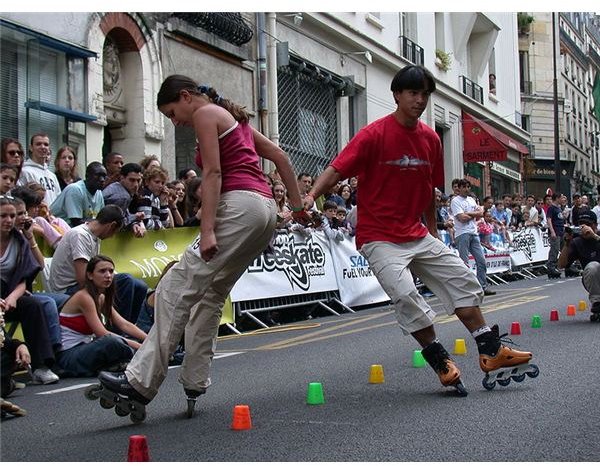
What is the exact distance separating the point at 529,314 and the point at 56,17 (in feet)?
26.2

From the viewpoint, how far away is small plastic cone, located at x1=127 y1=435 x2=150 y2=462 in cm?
431

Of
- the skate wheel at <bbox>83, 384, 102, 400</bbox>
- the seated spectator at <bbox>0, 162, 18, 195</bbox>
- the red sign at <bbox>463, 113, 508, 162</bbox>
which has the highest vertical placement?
the red sign at <bbox>463, 113, 508, 162</bbox>

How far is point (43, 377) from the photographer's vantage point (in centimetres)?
765

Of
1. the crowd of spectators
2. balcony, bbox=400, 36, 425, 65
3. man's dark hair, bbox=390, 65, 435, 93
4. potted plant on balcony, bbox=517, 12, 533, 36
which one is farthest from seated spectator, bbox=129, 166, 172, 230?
potted plant on balcony, bbox=517, 12, 533, 36

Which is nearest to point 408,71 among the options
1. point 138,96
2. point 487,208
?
point 138,96

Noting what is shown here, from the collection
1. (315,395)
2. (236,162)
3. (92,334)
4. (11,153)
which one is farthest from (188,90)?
(11,153)

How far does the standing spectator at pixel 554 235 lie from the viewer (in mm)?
22191

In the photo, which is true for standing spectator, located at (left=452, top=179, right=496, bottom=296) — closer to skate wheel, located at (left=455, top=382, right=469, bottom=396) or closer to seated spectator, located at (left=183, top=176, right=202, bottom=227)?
seated spectator, located at (left=183, top=176, right=202, bottom=227)

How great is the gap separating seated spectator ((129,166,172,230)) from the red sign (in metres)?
25.9

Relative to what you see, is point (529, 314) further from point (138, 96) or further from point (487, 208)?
point (487, 208)

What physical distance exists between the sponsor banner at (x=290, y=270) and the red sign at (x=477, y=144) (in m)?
22.7

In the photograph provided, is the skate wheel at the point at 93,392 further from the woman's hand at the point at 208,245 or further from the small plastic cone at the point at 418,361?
the small plastic cone at the point at 418,361

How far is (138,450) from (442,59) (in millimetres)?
30016

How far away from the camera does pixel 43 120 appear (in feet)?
46.9
